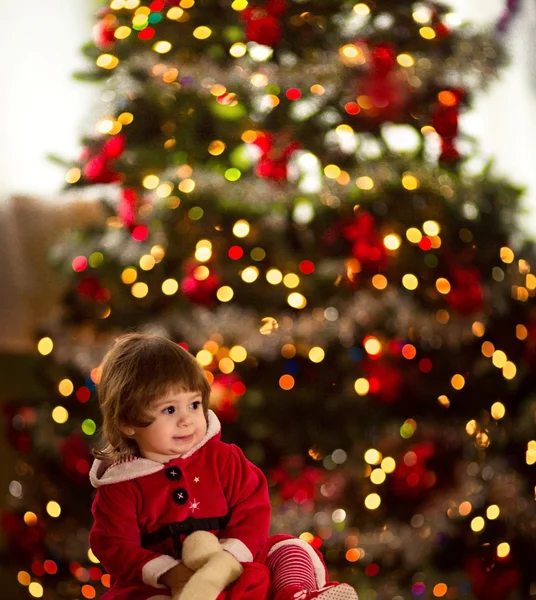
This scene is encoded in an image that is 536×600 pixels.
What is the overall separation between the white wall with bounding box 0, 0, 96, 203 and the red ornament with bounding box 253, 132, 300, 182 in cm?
98

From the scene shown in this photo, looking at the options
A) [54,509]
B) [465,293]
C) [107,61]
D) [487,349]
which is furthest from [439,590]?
[107,61]

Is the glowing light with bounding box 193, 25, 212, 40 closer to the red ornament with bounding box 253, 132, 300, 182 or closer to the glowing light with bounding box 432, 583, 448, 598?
the red ornament with bounding box 253, 132, 300, 182

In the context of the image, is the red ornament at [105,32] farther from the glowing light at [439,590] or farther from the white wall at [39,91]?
the glowing light at [439,590]

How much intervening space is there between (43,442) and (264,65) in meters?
1.10

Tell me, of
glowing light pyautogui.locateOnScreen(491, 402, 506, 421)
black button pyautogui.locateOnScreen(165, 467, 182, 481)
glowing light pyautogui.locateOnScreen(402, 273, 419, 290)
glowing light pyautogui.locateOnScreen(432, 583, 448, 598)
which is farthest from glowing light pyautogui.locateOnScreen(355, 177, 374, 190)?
black button pyautogui.locateOnScreen(165, 467, 182, 481)

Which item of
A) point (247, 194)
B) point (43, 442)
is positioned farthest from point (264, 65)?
point (43, 442)

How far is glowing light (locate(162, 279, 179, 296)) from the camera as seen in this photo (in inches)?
88.0

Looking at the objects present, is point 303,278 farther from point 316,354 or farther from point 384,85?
point 384,85

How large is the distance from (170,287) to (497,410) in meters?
0.93

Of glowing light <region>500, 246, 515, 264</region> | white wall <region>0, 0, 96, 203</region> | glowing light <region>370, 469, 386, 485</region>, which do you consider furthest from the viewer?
white wall <region>0, 0, 96, 203</region>

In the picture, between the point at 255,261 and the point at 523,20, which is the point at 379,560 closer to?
the point at 255,261

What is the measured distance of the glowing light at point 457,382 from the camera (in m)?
2.37

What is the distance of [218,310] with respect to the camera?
220cm

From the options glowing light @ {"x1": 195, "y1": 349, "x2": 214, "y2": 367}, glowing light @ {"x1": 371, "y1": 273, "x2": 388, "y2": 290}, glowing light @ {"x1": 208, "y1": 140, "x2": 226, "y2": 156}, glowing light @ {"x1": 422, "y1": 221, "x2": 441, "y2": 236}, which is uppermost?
glowing light @ {"x1": 208, "y1": 140, "x2": 226, "y2": 156}
